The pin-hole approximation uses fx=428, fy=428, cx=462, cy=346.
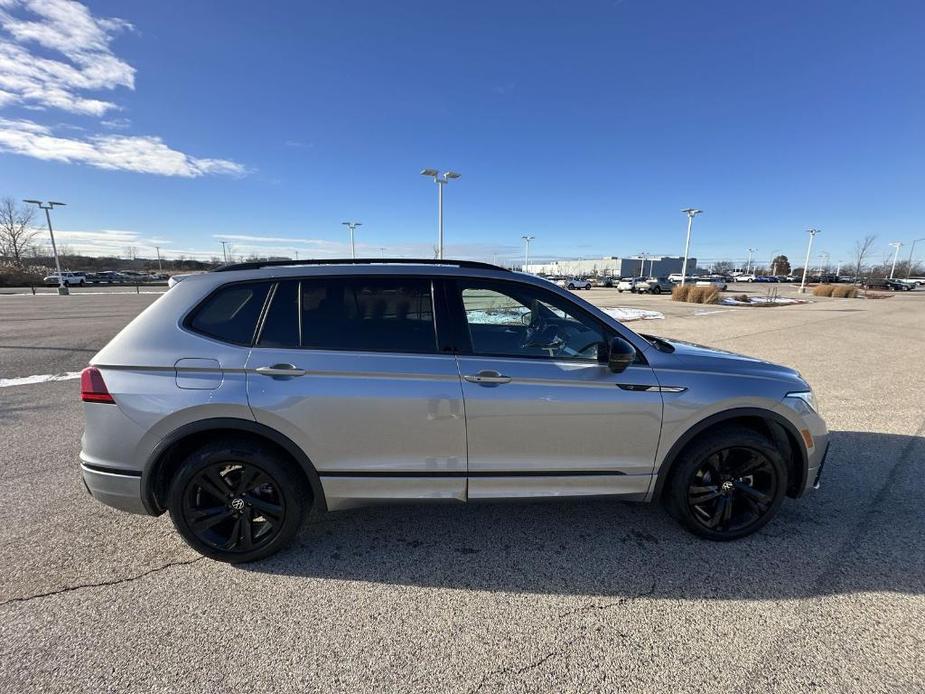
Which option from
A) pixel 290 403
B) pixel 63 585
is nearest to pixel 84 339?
pixel 63 585

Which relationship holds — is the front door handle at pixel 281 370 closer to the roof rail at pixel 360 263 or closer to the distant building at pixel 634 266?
the roof rail at pixel 360 263

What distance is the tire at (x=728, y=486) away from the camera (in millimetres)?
2742

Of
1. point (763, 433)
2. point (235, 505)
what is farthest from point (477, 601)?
point (763, 433)

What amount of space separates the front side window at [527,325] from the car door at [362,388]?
38 centimetres

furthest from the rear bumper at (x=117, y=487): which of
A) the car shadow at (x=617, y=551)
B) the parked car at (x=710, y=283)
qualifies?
the parked car at (x=710, y=283)

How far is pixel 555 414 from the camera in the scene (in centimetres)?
253

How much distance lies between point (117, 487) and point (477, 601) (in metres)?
2.18

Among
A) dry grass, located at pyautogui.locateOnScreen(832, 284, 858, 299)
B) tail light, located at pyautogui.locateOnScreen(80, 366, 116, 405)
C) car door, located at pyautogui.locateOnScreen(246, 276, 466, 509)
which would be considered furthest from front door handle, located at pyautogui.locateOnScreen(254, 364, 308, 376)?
dry grass, located at pyautogui.locateOnScreen(832, 284, 858, 299)

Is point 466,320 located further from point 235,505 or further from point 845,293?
point 845,293

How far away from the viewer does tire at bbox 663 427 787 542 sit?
2742mm

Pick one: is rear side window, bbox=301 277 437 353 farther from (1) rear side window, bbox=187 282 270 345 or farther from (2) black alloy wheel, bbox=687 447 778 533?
(2) black alloy wheel, bbox=687 447 778 533

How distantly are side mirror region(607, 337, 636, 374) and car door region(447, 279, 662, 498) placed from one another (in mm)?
48

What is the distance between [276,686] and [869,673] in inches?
103

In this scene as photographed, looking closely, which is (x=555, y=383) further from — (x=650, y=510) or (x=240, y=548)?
(x=240, y=548)
